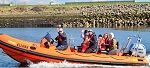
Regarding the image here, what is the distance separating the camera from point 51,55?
21938 millimetres

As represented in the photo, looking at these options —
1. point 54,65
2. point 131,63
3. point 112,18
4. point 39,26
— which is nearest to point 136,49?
point 131,63

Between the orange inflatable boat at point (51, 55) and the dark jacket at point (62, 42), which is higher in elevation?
the dark jacket at point (62, 42)

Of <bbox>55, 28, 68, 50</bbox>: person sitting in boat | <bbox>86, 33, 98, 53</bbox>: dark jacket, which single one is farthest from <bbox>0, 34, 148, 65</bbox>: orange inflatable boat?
<bbox>86, 33, 98, 53</bbox>: dark jacket

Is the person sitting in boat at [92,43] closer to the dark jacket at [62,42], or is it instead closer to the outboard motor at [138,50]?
the dark jacket at [62,42]

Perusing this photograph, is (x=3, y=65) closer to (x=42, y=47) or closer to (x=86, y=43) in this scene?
(x=42, y=47)

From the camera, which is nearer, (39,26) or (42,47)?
(42,47)

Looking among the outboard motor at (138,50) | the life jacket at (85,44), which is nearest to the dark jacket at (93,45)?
the life jacket at (85,44)

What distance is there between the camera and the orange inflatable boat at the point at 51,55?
22.0 m

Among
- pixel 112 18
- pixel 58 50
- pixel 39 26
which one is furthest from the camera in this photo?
pixel 39 26

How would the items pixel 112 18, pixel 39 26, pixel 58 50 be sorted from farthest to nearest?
pixel 39 26
pixel 112 18
pixel 58 50

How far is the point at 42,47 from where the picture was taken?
22.1 m

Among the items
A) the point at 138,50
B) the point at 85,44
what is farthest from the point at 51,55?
the point at 138,50

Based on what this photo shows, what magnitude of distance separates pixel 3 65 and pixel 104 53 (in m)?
4.49

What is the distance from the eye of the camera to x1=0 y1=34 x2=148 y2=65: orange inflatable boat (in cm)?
2195
